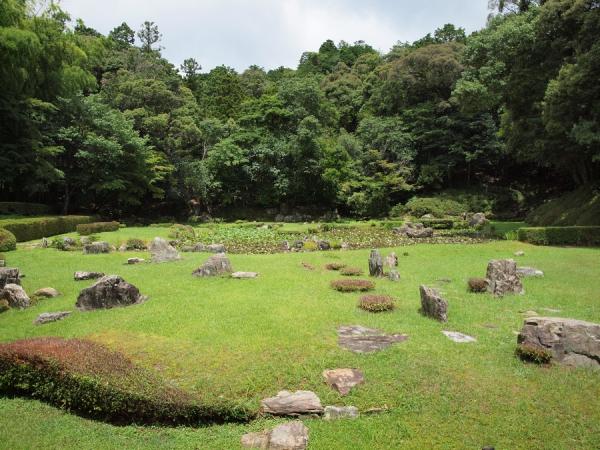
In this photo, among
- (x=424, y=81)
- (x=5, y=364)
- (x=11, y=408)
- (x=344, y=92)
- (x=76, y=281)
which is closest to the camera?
(x=11, y=408)

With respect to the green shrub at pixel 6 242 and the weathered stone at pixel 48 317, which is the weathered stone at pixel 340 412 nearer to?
the weathered stone at pixel 48 317

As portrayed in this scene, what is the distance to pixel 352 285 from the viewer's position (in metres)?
11.7

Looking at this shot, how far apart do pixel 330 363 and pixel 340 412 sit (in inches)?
44.5

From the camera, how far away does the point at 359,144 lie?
137ft

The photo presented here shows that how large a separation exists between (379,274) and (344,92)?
45.4m

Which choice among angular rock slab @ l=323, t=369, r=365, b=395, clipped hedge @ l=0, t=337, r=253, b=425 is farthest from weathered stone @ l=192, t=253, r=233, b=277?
angular rock slab @ l=323, t=369, r=365, b=395

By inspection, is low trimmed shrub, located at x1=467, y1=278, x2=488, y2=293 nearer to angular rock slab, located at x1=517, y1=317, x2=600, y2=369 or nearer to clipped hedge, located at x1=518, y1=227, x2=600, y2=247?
angular rock slab, located at x1=517, y1=317, x2=600, y2=369

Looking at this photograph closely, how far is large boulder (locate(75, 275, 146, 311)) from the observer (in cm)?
1012

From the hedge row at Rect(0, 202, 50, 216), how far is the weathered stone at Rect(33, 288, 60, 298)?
61.4ft

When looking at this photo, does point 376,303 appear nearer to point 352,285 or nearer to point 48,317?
point 352,285

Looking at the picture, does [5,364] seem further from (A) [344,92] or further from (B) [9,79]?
(A) [344,92]

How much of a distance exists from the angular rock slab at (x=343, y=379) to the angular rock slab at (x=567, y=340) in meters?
3.20

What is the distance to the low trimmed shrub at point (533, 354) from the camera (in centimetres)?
705

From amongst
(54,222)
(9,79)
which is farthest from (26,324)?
(54,222)
